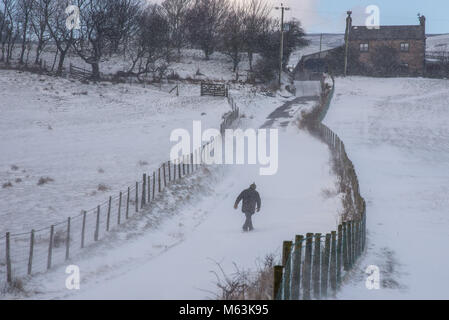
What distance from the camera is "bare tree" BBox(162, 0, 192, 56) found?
83.3 meters

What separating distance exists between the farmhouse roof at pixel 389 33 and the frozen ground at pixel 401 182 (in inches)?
778

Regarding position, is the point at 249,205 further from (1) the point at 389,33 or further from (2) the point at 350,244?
(1) the point at 389,33

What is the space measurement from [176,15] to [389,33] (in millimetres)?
34191

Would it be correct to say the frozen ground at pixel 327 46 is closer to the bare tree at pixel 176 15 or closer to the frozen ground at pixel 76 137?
the bare tree at pixel 176 15

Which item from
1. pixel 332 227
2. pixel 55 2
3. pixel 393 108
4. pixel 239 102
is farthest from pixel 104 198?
pixel 55 2

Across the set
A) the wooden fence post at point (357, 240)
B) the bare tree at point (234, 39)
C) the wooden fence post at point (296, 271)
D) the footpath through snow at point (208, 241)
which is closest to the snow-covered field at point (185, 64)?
the bare tree at point (234, 39)

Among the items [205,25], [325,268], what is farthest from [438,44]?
[325,268]

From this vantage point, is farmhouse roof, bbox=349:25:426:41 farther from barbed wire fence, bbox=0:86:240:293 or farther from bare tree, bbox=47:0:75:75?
barbed wire fence, bbox=0:86:240:293

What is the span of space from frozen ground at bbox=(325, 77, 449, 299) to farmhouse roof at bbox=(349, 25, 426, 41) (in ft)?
64.8

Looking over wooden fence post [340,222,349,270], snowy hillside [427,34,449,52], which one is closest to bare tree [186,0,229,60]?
snowy hillside [427,34,449,52]

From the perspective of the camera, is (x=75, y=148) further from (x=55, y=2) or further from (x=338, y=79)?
(x=338, y=79)

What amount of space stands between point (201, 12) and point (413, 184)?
65.9 meters

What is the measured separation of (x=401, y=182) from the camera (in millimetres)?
23031
